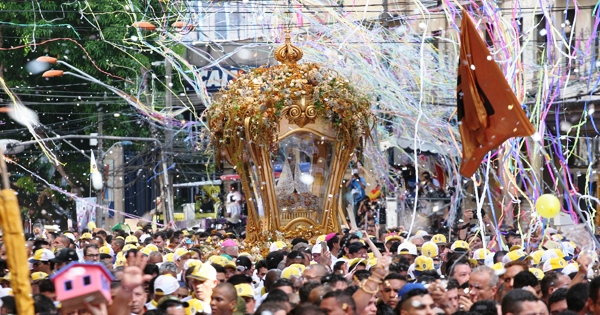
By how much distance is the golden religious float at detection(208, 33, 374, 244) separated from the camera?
14812mm

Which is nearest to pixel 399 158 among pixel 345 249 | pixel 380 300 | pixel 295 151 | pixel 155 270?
pixel 295 151

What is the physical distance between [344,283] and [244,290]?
0.90 metres

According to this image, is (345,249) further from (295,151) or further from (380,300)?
(380,300)

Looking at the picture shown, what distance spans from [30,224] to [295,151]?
1438 centimetres

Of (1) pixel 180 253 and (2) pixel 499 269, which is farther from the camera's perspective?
(1) pixel 180 253

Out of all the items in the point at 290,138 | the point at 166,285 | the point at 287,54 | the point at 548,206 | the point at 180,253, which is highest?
the point at 287,54

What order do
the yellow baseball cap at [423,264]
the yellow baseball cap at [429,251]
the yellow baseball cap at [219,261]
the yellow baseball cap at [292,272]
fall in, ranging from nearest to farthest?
1. the yellow baseball cap at [292,272]
2. the yellow baseball cap at [423,264]
3. the yellow baseball cap at [219,261]
4. the yellow baseball cap at [429,251]

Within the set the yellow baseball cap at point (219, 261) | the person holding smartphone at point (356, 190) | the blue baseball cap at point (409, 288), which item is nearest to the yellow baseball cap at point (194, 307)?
the blue baseball cap at point (409, 288)

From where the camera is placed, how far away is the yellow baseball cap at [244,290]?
30.5ft

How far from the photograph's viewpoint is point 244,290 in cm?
934

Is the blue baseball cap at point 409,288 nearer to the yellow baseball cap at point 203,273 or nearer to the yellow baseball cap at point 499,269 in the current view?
the yellow baseball cap at point 499,269

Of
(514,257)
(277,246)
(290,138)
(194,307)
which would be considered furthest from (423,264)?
(290,138)

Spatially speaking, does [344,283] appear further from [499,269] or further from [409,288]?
[499,269]

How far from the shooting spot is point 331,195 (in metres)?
15.2
